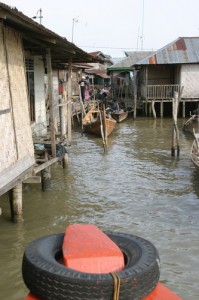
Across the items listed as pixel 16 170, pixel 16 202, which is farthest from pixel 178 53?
pixel 16 170

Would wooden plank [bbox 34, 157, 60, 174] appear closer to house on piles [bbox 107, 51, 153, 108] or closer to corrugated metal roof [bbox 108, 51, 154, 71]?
house on piles [bbox 107, 51, 153, 108]

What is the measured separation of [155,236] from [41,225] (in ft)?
7.29

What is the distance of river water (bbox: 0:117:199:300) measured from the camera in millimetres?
5934

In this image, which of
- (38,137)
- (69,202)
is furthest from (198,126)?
(69,202)

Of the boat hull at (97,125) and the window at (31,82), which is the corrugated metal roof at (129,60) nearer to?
the boat hull at (97,125)

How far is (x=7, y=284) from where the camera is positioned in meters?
5.37

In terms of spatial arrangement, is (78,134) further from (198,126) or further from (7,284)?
(7,284)

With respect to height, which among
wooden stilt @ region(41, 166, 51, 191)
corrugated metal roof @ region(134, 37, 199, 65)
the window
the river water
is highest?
corrugated metal roof @ region(134, 37, 199, 65)

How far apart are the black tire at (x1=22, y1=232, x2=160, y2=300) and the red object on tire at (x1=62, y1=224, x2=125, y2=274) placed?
8 cm

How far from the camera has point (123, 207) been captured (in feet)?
28.4

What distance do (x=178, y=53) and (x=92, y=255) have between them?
24.8 metres

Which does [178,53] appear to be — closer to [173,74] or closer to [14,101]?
[173,74]

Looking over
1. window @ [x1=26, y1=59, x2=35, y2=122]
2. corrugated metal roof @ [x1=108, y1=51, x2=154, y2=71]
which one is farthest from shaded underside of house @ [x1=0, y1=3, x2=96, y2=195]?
corrugated metal roof @ [x1=108, y1=51, x2=154, y2=71]

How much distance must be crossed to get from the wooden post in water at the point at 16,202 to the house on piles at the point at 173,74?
18.7m
